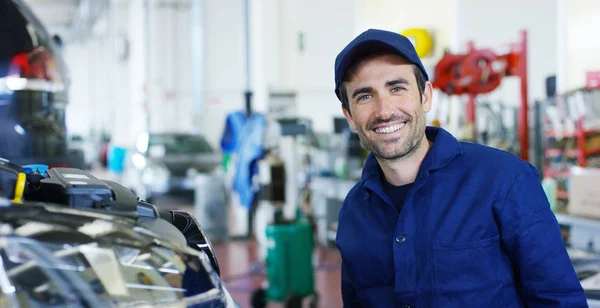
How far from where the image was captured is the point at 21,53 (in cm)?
307

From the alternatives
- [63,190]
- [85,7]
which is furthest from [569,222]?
[85,7]

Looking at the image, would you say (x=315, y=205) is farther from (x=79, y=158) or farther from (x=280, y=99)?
(x=79, y=158)

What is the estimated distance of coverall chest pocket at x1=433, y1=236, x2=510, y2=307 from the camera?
151cm

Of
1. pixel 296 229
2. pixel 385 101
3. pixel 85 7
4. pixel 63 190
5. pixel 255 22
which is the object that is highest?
pixel 85 7

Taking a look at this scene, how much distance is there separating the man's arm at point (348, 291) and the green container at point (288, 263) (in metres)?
2.92

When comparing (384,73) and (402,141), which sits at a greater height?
(384,73)

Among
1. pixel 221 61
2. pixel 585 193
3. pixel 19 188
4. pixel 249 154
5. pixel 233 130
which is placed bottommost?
pixel 585 193

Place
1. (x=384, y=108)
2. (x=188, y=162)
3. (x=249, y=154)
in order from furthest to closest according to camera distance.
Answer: (x=188, y=162), (x=249, y=154), (x=384, y=108)

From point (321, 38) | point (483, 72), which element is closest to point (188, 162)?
point (321, 38)

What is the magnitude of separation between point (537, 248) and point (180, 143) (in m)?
8.92

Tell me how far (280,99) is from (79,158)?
264 cm

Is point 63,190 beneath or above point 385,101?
beneath

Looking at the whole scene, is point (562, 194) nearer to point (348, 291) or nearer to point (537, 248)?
point (348, 291)

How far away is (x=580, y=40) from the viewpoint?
7.61 metres
